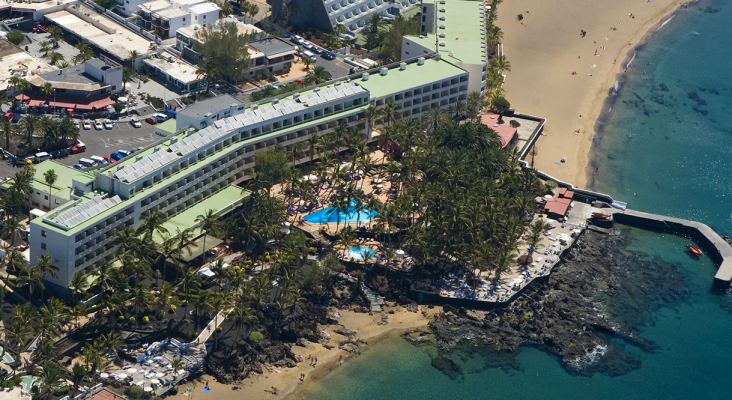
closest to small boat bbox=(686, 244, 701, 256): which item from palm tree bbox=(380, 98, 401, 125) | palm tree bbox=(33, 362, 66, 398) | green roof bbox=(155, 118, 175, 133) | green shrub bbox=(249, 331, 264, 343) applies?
palm tree bbox=(380, 98, 401, 125)

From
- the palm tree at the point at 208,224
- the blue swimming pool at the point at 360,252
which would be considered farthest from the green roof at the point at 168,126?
the blue swimming pool at the point at 360,252

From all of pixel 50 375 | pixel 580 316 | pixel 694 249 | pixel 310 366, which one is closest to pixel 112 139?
pixel 310 366

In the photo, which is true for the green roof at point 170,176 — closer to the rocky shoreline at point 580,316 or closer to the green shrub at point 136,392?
the green shrub at point 136,392

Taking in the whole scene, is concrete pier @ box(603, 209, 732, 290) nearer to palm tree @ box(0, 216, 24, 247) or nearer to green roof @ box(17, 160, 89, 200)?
green roof @ box(17, 160, 89, 200)

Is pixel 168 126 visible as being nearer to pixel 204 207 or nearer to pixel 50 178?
pixel 204 207

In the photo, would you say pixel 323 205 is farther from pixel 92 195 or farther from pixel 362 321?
pixel 92 195

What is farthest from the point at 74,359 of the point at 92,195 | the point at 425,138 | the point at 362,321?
the point at 425,138
